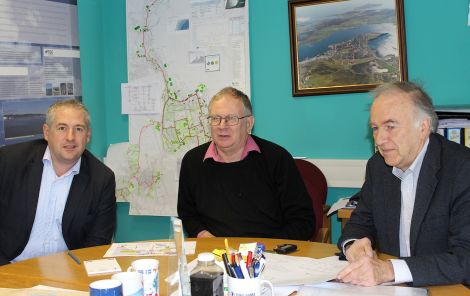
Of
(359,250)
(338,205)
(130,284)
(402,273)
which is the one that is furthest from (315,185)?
(130,284)

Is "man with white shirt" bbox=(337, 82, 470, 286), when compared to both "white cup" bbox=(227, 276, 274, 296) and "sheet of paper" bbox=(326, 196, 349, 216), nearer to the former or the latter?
"white cup" bbox=(227, 276, 274, 296)

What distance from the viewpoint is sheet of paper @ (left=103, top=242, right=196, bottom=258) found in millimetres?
1863

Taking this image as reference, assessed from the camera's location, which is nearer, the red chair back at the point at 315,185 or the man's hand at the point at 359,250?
the man's hand at the point at 359,250

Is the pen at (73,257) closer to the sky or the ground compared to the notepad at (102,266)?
closer to the sky

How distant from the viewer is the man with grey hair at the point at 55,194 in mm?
2303

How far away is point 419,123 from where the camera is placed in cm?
179

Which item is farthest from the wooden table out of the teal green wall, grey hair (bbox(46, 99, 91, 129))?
the teal green wall

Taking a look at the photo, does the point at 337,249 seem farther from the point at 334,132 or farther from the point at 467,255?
the point at 334,132

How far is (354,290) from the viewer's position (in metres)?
1.41

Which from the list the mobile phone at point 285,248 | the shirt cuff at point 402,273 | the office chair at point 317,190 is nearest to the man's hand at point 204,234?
the mobile phone at point 285,248

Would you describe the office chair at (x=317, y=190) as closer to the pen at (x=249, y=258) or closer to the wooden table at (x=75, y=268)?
the wooden table at (x=75, y=268)

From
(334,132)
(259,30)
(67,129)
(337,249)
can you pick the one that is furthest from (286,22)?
(337,249)

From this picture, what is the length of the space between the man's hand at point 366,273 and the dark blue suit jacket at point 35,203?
4.29ft

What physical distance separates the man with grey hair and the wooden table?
42 cm
